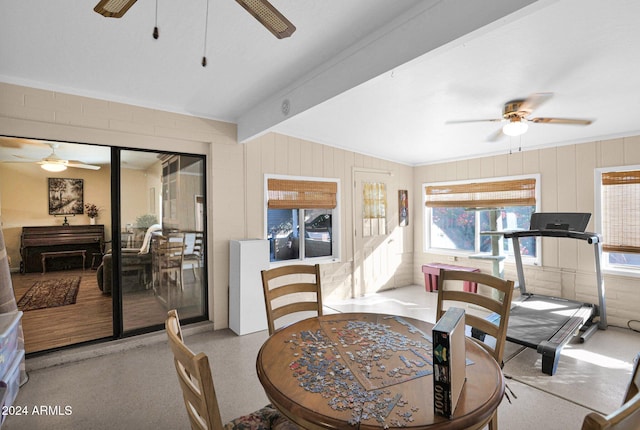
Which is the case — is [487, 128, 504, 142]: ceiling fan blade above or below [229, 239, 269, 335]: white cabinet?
above

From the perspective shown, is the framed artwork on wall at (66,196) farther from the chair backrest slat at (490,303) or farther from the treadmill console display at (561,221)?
the treadmill console display at (561,221)

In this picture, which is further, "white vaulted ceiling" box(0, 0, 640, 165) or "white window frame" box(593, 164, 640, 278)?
"white window frame" box(593, 164, 640, 278)

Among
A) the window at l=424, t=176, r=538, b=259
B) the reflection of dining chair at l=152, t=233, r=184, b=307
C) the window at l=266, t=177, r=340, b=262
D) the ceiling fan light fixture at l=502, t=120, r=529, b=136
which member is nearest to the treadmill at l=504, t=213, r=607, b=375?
the window at l=424, t=176, r=538, b=259

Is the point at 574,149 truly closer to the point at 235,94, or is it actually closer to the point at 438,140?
A: the point at 438,140

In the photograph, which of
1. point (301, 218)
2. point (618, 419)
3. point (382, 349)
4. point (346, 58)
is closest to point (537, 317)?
point (382, 349)

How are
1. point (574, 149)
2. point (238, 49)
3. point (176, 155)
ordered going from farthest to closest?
point (574, 149), point (176, 155), point (238, 49)

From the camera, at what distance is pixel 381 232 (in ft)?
19.7

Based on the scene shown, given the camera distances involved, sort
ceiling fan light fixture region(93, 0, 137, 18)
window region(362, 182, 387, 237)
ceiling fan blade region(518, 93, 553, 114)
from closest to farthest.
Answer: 1. ceiling fan light fixture region(93, 0, 137, 18)
2. ceiling fan blade region(518, 93, 553, 114)
3. window region(362, 182, 387, 237)

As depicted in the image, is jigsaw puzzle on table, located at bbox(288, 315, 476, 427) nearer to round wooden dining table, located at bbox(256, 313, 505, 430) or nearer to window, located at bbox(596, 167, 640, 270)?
round wooden dining table, located at bbox(256, 313, 505, 430)

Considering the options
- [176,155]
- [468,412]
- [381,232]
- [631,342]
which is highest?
[176,155]

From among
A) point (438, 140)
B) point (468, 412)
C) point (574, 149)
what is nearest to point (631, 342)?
point (574, 149)

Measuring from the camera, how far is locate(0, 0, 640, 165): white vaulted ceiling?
6.35 ft

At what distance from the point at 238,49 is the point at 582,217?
4.39m

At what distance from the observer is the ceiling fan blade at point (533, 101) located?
305cm
